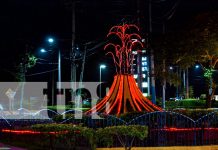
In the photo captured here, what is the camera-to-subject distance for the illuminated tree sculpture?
20.6m

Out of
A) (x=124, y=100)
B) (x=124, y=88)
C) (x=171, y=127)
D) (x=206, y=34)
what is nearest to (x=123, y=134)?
(x=171, y=127)

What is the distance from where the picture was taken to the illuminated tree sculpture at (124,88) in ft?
67.7

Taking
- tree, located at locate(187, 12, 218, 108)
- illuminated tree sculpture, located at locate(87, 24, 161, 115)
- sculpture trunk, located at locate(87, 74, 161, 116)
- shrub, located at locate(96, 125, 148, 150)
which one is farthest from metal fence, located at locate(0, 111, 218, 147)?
tree, located at locate(187, 12, 218, 108)

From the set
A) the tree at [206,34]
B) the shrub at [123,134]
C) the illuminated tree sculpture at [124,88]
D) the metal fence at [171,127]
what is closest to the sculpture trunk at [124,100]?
the illuminated tree sculpture at [124,88]

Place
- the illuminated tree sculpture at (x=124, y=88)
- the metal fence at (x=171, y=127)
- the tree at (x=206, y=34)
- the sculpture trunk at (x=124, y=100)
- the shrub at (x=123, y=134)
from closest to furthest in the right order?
the shrub at (x=123, y=134) < the metal fence at (x=171, y=127) < the sculpture trunk at (x=124, y=100) < the illuminated tree sculpture at (x=124, y=88) < the tree at (x=206, y=34)

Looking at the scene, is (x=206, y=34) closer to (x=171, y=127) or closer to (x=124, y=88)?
(x=124, y=88)

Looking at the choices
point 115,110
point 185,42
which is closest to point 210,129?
point 115,110

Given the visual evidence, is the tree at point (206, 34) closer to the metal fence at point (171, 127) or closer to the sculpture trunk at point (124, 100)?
the sculpture trunk at point (124, 100)

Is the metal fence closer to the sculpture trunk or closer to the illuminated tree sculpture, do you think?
the sculpture trunk

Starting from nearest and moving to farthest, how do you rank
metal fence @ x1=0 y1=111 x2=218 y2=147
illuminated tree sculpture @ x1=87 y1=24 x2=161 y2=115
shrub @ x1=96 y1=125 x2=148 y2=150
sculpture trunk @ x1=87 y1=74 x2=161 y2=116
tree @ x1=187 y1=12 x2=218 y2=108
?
shrub @ x1=96 y1=125 x2=148 y2=150 < metal fence @ x1=0 y1=111 x2=218 y2=147 < sculpture trunk @ x1=87 y1=74 x2=161 y2=116 < illuminated tree sculpture @ x1=87 y1=24 x2=161 y2=115 < tree @ x1=187 y1=12 x2=218 y2=108

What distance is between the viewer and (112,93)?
21.8 meters

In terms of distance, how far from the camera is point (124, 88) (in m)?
21.1

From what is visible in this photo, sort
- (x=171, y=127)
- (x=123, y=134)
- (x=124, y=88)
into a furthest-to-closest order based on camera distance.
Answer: (x=124, y=88)
(x=171, y=127)
(x=123, y=134)

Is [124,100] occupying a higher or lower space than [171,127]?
higher
